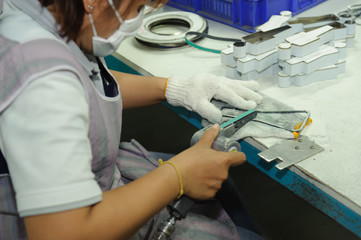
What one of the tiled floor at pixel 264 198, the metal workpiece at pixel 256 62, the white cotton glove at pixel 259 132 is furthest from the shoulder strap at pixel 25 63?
the tiled floor at pixel 264 198

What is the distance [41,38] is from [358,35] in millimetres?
1118

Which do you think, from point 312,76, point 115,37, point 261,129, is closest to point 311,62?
point 312,76

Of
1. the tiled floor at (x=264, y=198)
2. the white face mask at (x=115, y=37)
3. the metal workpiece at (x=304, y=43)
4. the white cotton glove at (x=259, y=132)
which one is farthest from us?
the tiled floor at (x=264, y=198)

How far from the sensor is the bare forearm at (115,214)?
558mm

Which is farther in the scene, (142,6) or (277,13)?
(277,13)

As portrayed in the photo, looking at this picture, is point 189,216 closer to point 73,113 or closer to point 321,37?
point 73,113

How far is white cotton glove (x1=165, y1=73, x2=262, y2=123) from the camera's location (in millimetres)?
1005

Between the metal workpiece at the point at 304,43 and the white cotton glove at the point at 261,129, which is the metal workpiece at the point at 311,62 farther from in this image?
the white cotton glove at the point at 261,129

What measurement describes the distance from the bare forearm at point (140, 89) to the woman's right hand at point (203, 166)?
1.09 feet

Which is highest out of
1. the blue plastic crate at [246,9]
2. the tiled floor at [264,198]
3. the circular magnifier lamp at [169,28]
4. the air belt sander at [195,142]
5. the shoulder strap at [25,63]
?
the shoulder strap at [25,63]

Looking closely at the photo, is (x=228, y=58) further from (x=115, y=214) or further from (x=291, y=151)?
(x=115, y=214)

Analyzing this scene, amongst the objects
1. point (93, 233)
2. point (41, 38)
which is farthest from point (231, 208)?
point (41, 38)

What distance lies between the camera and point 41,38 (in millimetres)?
627

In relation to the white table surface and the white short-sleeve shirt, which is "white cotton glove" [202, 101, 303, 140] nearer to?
the white table surface
